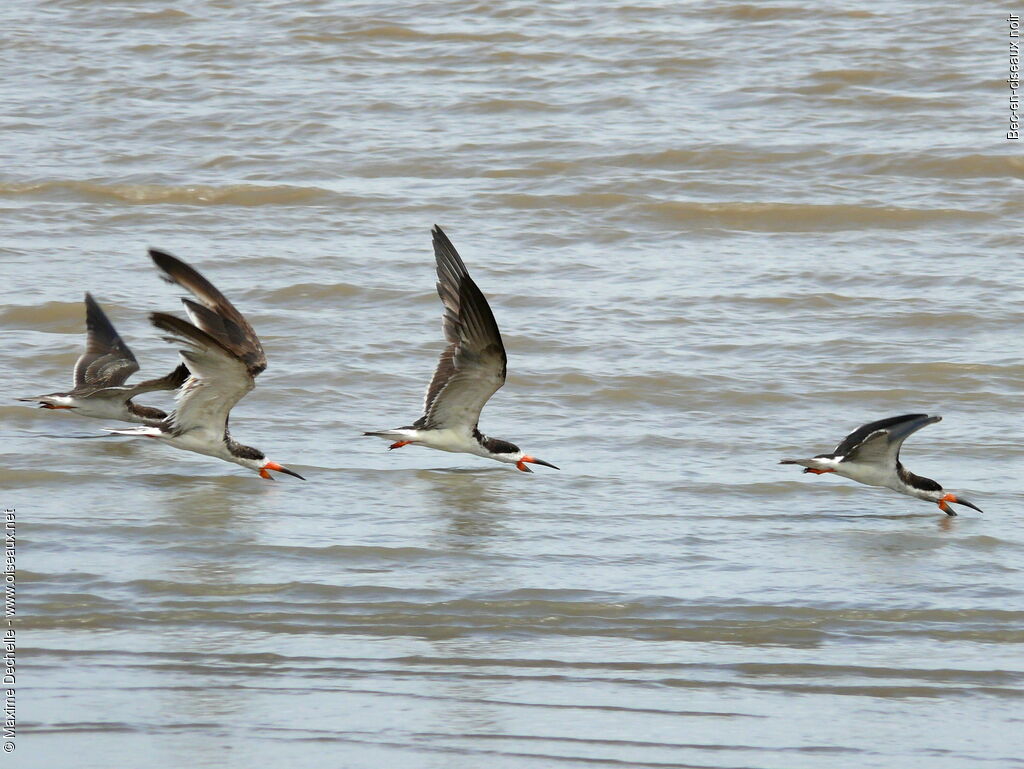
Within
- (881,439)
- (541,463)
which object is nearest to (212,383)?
(541,463)

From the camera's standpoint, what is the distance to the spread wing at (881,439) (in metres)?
7.97

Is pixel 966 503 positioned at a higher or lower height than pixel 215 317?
lower

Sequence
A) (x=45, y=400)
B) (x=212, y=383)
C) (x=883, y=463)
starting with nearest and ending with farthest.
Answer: (x=883, y=463) → (x=212, y=383) → (x=45, y=400)

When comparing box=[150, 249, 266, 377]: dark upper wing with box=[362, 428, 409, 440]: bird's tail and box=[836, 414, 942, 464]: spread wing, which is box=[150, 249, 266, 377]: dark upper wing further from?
box=[836, 414, 942, 464]: spread wing

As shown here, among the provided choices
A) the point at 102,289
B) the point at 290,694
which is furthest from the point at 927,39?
the point at 290,694

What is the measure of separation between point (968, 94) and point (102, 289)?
30.4 feet

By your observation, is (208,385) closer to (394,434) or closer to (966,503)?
(394,434)

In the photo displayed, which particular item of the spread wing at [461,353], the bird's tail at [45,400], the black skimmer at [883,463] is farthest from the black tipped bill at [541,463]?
the bird's tail at [45,400]

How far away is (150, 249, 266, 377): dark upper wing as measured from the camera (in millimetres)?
8547

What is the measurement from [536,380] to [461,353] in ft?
5.90

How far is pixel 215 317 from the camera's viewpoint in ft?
28.6

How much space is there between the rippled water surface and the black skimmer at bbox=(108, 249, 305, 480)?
205 mm

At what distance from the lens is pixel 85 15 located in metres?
19.4

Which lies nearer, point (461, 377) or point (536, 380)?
point (461, 377)
